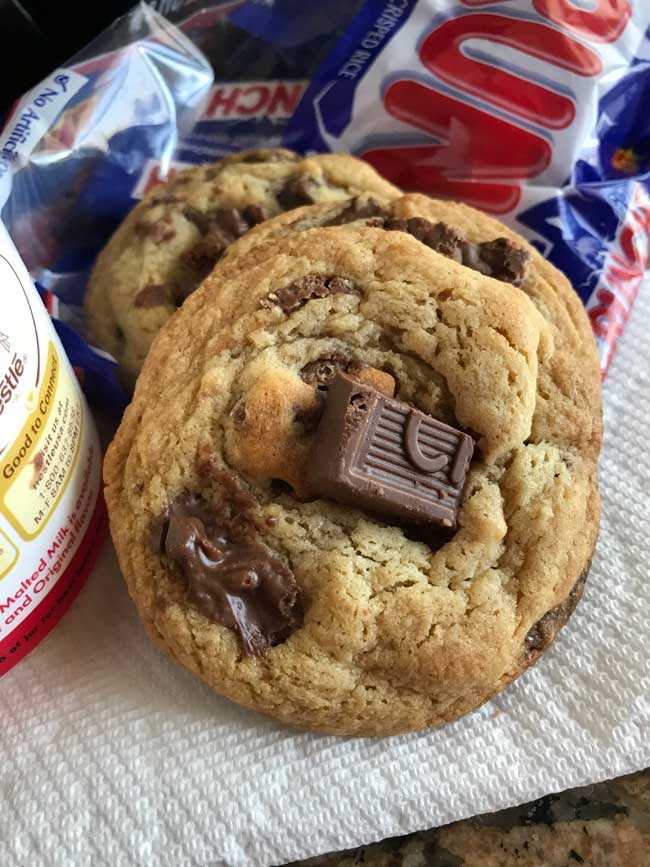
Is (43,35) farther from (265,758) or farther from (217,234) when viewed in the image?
(265,758)

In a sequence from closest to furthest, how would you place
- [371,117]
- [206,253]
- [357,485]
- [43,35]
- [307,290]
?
[357,485]
[307,290]
[206,253]
[43,35]
[371,117]

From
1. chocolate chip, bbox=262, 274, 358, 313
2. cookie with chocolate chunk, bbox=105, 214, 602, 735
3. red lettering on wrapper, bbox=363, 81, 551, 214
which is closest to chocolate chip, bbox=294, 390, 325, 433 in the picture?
cookie with chocolate chunk, bbox=105, 214, 602, 735

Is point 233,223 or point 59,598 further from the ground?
point 233,223

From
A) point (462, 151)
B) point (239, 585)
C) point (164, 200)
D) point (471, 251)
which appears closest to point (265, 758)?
point (239, 585)

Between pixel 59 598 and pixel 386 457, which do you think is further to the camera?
pixel 59 598

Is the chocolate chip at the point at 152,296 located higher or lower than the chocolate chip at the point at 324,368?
higher

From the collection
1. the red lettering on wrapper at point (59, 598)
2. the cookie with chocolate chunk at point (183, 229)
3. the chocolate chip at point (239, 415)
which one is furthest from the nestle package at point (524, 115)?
the red lettering on wrapper at point (59, 598)

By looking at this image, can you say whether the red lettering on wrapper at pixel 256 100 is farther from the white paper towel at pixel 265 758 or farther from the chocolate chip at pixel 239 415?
the white paper towel at pixel 265 758
